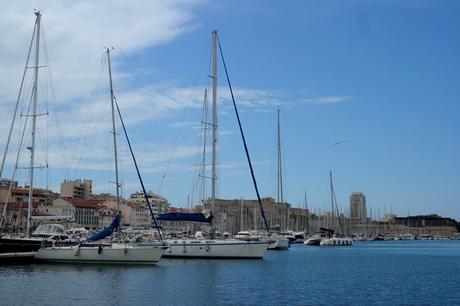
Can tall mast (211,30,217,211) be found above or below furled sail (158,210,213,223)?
above

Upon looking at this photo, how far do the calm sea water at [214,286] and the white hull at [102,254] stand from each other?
1.41m

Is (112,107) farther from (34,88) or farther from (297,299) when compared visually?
(297,299)

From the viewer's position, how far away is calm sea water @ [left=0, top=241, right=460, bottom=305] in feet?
97.9

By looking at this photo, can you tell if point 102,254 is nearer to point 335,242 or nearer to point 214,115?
point 214,115

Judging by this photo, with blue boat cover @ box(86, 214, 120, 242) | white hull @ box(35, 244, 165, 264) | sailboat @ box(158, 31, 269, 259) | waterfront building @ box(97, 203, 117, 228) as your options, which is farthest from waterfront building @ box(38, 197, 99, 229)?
white hull @ box(35, 244, 165, 264)

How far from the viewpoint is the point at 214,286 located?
35469 millimetres

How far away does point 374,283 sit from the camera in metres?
40.4

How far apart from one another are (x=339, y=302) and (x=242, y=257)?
27.4m

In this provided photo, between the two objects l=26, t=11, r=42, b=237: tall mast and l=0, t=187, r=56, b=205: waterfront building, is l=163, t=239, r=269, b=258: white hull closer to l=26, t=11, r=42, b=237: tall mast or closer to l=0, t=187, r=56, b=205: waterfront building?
l=26, t=11, r=42, b=237: tall mast

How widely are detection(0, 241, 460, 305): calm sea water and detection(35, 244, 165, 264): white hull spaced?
141 centimetres

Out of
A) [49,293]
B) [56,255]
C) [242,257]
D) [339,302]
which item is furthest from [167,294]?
[242,257]

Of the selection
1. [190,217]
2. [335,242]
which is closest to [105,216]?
[335,242]

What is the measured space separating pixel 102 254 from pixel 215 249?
41.3 feet

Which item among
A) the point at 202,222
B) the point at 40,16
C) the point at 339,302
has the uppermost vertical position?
the point at 40,16
